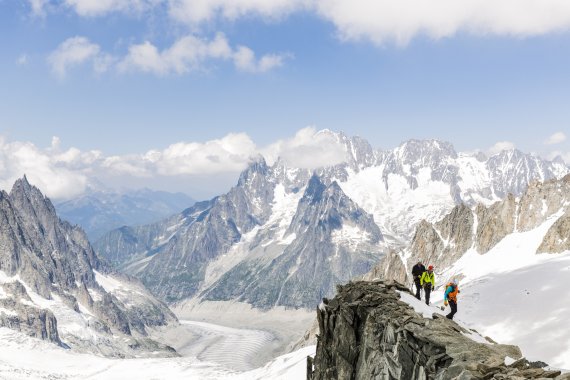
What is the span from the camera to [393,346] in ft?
117

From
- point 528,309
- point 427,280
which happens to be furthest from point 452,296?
point 528,309

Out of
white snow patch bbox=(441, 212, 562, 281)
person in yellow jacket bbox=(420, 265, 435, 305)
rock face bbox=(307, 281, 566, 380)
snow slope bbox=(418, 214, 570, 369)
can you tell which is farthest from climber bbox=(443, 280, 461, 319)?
white snow patch bbox=(441, 212, 562, 281)

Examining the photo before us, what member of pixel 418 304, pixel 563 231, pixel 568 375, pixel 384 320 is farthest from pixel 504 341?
pixel 563 231

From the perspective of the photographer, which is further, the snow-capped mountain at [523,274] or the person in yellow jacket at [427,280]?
the snow-capped mountain at [523,274]

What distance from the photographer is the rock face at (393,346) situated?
27.2 metres

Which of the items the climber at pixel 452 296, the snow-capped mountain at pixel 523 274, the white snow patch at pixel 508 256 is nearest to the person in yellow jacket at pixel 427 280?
the climber at pixel 452 296

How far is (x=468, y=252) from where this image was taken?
18038cm

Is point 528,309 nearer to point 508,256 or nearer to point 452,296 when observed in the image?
point 452,296

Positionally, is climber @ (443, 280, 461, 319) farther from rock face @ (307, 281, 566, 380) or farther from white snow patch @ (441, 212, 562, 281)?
white snow patch @ (441, 212, 562, 281)

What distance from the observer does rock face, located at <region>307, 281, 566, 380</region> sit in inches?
1072

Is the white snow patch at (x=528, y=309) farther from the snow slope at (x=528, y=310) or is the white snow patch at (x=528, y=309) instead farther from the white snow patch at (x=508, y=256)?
the white snow patch at (x=508, y=256)

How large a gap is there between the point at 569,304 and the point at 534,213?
10498 centimetres

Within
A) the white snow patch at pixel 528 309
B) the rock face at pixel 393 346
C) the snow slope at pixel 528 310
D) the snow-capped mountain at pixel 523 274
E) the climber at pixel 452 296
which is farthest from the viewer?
the snow-capped mountain at pixel 523 274

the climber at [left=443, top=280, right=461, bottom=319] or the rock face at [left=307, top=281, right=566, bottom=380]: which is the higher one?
the climber at [left=443, top=280, right=461, bottom=319]
